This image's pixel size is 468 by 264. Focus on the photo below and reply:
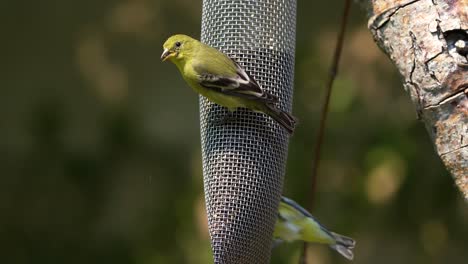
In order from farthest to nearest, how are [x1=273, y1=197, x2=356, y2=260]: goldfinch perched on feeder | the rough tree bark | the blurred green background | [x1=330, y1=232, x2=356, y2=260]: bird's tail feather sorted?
the blurred green background, [x1=330, y1=232, x2=356, y2=260]: bird's tail feather, [x1=273, y1=197, x2=356, y2=260]: goldfinch perched on feeder, the rough tree bark

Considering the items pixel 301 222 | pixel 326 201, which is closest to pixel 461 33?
pixel 301 222

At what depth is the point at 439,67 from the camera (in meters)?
3.53

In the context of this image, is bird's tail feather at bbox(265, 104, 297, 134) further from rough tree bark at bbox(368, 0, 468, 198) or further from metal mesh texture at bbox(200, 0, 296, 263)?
rough tree bark at bbox(368, 0, 468, 198)

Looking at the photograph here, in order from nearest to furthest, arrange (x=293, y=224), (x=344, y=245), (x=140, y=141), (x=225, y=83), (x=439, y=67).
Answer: (x=439, y=67) < (x=225, y=83) < (x=293, y=224) < (x=344, y=245) < (x=140, y=141)

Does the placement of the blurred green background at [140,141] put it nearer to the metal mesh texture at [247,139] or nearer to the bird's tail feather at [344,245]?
the bird's tail feather at [344,245]

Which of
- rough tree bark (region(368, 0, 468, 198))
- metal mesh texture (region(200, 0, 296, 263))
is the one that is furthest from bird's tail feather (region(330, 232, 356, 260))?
rough tree bark (region(368, 0, 468, 198))

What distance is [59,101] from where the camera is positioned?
28.1ft

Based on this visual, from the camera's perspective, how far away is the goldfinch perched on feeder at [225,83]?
436 cm

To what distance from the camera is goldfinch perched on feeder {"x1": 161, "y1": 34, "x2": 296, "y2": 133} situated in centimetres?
436

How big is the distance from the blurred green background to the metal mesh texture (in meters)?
3.13

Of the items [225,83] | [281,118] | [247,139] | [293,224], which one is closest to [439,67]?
[281,118]

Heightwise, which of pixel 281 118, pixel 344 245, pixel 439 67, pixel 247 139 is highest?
pixel 439 67

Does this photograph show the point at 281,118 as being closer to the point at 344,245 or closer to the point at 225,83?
the point at 225,83

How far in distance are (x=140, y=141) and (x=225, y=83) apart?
4.19 metres
